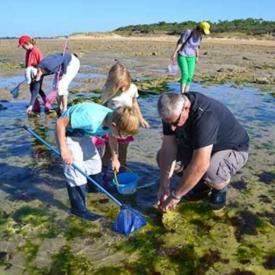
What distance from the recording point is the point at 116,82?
5867mm

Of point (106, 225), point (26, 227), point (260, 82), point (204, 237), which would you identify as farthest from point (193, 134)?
point (260, 82)

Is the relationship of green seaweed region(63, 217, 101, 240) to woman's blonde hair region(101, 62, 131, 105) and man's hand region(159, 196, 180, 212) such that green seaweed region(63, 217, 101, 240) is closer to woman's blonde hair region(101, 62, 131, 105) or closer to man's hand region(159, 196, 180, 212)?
man's hand region(159, 196, 180, 212)

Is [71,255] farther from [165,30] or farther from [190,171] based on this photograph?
[165,30]

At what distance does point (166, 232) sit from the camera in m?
5.13

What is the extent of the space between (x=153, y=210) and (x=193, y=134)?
1.37m

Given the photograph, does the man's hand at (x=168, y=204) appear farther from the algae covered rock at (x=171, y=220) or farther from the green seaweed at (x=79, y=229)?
the green seaweed at (x=79, y=229)

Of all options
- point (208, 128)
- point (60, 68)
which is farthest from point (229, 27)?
point (208, 128)

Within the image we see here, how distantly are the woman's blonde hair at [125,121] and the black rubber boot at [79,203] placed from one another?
1038 millimetres

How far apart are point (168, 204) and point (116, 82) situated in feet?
5.66

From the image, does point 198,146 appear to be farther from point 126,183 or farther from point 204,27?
point 204,27

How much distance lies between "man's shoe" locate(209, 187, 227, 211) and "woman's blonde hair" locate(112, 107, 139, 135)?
1.41 meters

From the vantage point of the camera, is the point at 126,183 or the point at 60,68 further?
the point at 60,68

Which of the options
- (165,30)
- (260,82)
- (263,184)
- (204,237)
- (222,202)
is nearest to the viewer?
(204,237)

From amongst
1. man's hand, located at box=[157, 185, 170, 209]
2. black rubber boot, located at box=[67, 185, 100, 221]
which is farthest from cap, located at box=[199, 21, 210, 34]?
black rubber boot, located at box=[67, 185, 100, 221]
